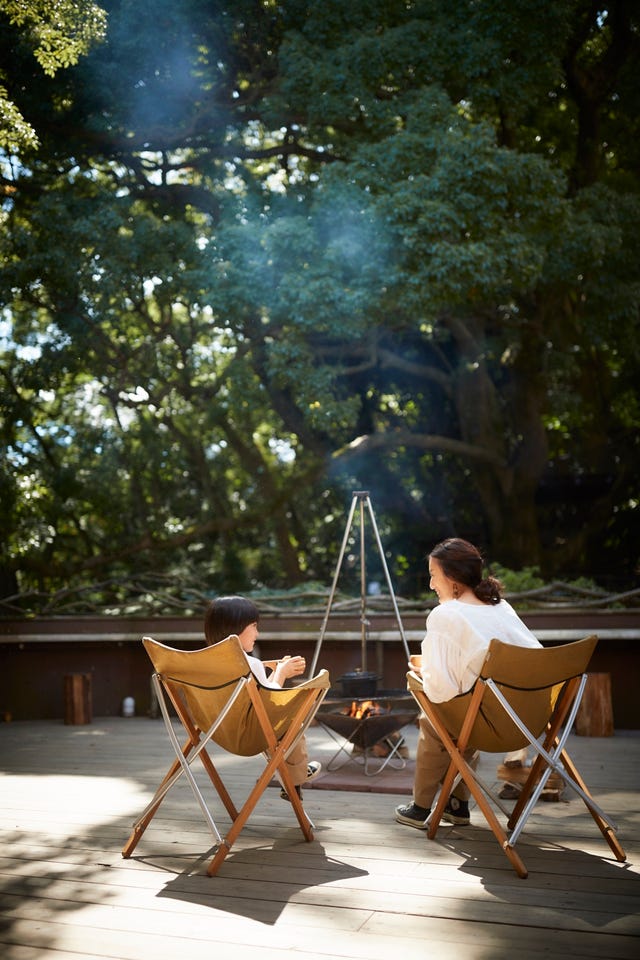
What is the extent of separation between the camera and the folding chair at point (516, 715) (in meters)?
2.98

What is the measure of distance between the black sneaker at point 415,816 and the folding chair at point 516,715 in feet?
0.49

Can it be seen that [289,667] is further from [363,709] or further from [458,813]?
[363,709]

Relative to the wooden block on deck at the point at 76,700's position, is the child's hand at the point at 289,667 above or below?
above

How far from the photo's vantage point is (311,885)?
2.80 m

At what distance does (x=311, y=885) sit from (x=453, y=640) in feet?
3.29

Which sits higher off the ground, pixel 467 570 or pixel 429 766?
pixel 467 570

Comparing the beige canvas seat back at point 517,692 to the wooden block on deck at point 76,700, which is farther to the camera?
the wooden block on deck at point 76,700

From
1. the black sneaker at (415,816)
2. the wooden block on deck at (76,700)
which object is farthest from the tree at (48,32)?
the black sneaker at (415,816)

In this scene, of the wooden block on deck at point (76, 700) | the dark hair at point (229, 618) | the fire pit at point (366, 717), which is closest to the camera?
the dark hair at point (229, 618)

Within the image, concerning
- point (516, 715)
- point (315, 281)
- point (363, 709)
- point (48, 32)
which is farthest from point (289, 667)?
point (315, 281)

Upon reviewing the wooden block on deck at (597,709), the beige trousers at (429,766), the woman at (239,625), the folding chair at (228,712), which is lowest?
the wooden block on deck at (597,709)

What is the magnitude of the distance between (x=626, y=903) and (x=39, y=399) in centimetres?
1192

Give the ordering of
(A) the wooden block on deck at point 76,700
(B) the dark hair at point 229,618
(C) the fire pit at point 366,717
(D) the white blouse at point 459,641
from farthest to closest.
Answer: (A) the wooden block on deck at point 76,700 → (C) the fire pit at point 366,717 → (B) the dark hair at point 229,618 → (D) the white blouse at point 459,641

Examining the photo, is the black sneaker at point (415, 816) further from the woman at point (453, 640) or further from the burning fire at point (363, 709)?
the burning fire at point (363, 709)
